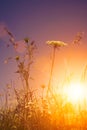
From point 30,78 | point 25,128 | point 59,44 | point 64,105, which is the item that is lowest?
point 25,128

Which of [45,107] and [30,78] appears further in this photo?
[30,78]

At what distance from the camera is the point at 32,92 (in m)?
7.34

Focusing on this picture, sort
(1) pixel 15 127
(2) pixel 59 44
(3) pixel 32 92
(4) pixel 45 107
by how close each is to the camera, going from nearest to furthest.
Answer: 1. (1) pixel 15 127
2. (4) pixel 45 107
3. (3) pixel 32 92
4. (2) pixel 59 44

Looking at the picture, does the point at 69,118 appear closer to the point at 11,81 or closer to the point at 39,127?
the point at 39,127

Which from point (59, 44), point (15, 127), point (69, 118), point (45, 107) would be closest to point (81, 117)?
point (69, 118)

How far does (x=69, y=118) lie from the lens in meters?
6.64

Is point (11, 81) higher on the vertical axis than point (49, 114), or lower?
higher

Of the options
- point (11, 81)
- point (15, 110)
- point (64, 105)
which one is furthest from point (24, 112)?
point (11, 81)

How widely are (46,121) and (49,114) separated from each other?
17cm

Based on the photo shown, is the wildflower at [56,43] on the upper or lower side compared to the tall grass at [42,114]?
upper

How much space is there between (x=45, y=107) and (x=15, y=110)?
66cm

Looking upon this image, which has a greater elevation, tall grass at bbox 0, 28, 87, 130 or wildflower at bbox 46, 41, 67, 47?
wildflower at bbox 46, 41, 67, 47

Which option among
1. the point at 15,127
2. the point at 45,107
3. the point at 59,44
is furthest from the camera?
the point at 59,44

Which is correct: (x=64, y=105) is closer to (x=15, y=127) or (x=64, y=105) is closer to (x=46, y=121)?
(x=46, y=121)
